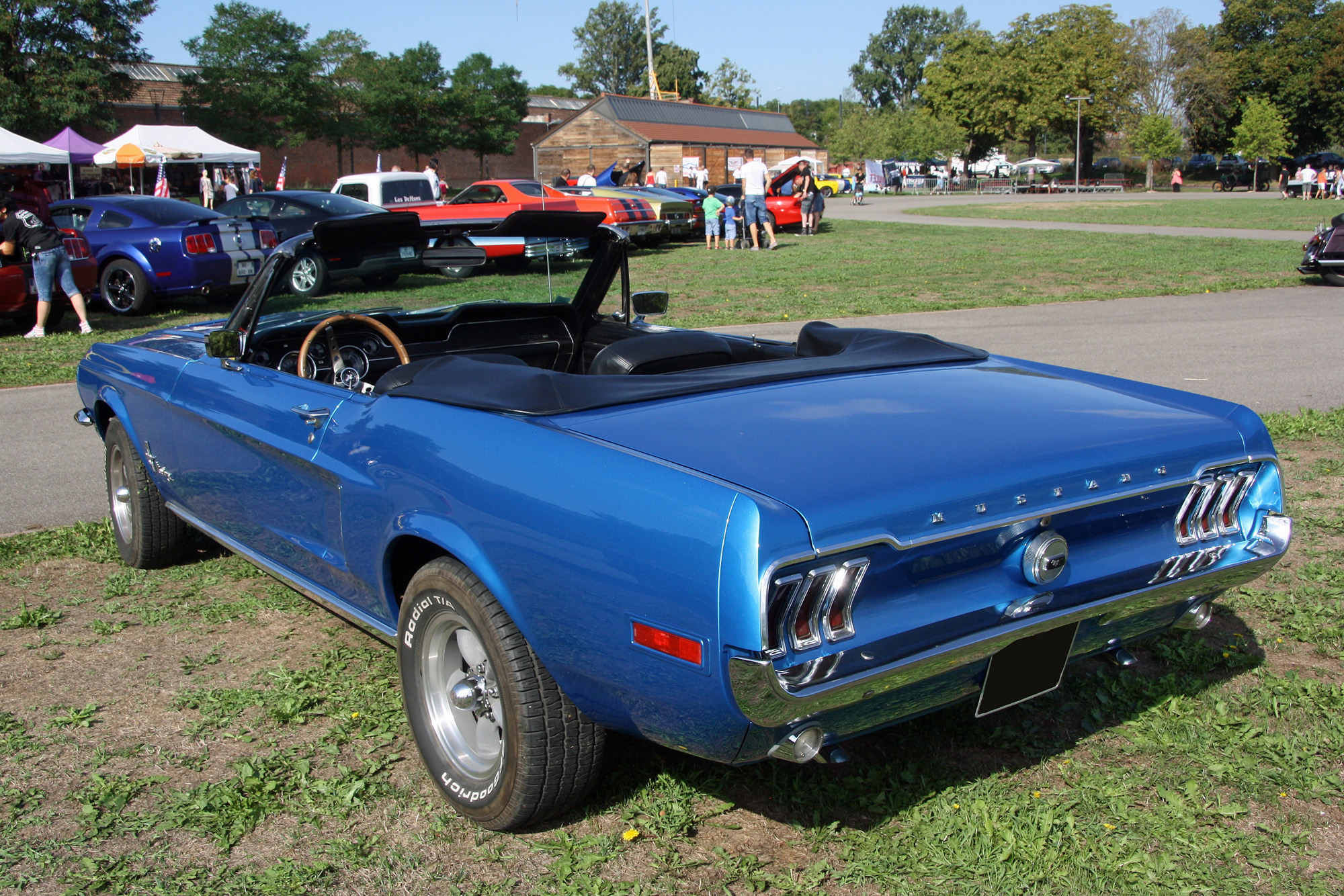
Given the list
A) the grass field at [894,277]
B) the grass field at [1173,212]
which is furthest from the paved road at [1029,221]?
the grass field at [894,277]

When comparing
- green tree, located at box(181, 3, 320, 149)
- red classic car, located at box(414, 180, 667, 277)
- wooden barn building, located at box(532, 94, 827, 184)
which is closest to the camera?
red classic car, located at box(414, 180, 667, 277)

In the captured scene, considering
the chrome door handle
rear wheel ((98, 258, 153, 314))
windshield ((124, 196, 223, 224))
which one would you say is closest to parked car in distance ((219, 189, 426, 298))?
the chrome door handle

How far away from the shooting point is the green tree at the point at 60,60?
4003 centimetres

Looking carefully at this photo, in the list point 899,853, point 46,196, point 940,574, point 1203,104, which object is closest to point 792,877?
point 899,853

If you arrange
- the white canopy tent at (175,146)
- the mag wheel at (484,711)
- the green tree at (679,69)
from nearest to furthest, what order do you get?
the mag wheel at (484,711) → the white canopy tent at (175,146) → the green tree at (679,69)

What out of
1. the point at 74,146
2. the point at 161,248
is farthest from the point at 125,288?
the point at 74,146

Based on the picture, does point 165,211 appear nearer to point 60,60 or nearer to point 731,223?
point 731,223

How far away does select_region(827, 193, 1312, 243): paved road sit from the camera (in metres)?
23.4

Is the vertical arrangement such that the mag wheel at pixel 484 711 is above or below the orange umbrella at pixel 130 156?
below

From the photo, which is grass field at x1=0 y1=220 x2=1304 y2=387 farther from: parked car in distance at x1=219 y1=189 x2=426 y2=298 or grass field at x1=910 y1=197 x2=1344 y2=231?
parked car in distance at x1=219 y1=189 x2=426 y2=298

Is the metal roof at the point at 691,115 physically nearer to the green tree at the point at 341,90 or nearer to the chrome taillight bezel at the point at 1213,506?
the green tree at the point at 341,90

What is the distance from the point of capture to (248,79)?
47.5 m

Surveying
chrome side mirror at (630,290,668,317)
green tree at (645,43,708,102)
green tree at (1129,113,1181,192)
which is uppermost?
green tree at (645,43,708,102)

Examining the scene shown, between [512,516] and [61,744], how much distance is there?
180 cm
